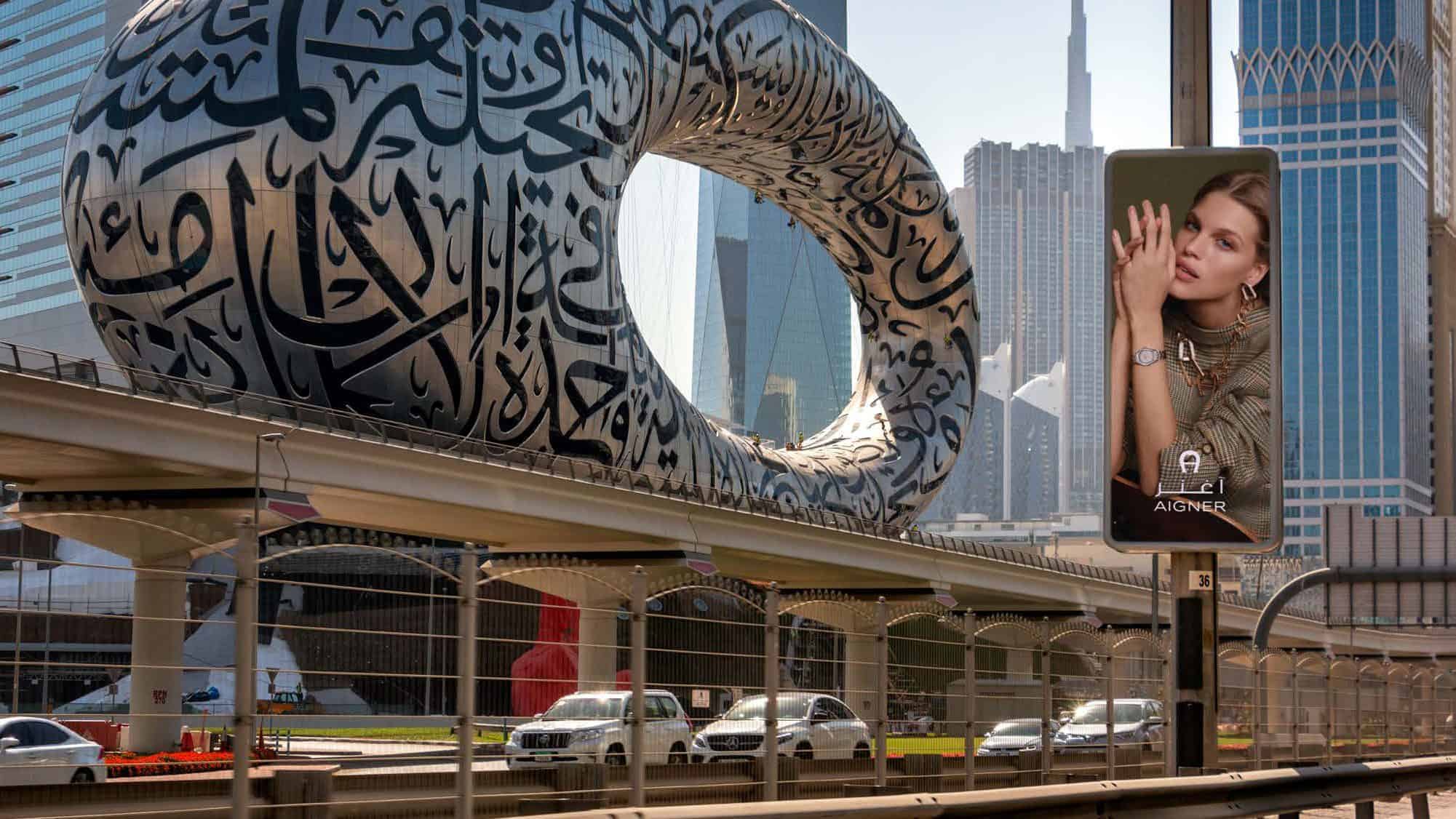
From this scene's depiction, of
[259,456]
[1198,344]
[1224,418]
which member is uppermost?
[259,456]

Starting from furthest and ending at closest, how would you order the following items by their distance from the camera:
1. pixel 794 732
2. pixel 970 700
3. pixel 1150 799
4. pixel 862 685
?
A: pixel 970 700
pixel 862 685
pixel 794 732
pixel 1150 799

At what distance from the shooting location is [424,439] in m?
43.6

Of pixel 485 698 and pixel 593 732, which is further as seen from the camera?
pixel 593 732

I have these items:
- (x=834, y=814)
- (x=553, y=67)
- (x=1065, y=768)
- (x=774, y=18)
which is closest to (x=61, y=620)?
(x=834, y=814)

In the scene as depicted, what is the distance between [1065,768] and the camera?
70.4ft

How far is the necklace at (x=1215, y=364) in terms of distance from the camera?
18312mm

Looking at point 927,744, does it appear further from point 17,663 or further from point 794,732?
point 17,663

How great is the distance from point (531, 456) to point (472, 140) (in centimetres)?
750

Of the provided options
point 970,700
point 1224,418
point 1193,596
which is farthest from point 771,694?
point 1224,418

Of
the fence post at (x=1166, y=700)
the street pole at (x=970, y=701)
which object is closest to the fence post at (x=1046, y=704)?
the street pole at (x=970, y=701)

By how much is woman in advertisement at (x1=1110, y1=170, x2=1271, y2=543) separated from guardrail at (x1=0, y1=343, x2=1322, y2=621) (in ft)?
70.4

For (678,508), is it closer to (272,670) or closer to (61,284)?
(272,670)

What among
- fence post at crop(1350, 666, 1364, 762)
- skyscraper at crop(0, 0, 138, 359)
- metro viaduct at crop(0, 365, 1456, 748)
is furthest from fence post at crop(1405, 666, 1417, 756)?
skyscraper at crop(0, 0, 138, 359)

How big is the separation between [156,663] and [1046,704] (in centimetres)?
1151
